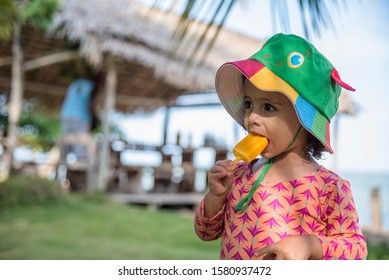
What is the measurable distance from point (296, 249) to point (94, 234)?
3.72 meters

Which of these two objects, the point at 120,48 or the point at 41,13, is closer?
the point at 41,13

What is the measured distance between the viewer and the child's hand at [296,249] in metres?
0.91

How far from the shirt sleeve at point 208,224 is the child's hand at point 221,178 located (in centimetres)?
6

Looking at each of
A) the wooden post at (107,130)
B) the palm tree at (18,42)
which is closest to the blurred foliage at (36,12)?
the palm tree at (18,42)

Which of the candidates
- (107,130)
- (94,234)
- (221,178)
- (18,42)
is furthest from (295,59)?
(107,130)

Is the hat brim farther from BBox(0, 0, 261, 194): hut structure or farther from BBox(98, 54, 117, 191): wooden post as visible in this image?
BBox(98, 54, 117, 191): wooden post

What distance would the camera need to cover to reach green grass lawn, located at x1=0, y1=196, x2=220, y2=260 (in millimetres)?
3559

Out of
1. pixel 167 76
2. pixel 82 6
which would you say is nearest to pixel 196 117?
pixel 167 76

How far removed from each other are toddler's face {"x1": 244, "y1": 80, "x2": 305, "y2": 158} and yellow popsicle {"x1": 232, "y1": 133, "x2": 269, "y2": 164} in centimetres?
1

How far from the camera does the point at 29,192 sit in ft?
18.1

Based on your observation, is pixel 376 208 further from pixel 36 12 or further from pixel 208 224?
pixel 208 224

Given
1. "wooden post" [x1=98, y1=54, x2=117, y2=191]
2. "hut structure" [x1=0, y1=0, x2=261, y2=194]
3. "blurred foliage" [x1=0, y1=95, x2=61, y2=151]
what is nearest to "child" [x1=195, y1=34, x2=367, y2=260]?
"hut structure" [x1=0, y1=0, x2=261, y2=194]

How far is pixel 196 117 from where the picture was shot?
1044 centimetres

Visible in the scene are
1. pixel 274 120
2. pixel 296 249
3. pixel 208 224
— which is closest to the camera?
pixel 296 249
